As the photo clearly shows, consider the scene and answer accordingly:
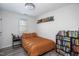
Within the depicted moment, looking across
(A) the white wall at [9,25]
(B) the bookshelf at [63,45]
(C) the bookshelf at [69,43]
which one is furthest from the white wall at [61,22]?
(A) the white wall at [9,25]

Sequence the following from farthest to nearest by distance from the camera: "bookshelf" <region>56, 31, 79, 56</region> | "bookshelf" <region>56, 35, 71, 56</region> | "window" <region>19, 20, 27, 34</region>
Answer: "window" <region>19, 20, 27, 34</region>, "bookshelf" <region>56, 35, 71, 56</region>, "bookshelf" <region>56, 31, 79, 56</region>

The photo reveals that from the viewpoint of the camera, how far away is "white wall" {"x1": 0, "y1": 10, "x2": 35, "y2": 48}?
2.10 metres

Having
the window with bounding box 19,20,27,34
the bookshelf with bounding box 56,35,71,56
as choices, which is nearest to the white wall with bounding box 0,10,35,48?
the window with bounding box 19,20,27,34

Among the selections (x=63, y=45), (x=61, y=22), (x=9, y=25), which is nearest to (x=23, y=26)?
(x=9, y=25)

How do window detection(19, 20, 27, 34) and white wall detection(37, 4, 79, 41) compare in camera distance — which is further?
window detection(19, 20, 27, 34)

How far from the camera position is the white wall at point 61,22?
1722 mm

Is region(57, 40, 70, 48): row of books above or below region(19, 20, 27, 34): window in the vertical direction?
below

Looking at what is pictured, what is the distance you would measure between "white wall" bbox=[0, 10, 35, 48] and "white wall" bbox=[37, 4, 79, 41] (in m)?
0.48

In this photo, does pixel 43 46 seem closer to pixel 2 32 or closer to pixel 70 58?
pixel 70 58

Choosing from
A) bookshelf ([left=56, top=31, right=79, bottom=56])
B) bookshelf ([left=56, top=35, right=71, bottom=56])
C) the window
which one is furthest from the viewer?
the window

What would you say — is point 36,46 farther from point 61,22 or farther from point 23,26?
point 61,22

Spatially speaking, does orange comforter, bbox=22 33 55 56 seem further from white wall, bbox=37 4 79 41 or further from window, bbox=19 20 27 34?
white wall, bbox=37 4 79 41

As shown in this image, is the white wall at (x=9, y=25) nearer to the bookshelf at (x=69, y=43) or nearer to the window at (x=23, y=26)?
the window at (x=23, y=26)

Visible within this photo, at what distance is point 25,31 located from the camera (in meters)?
2.15
